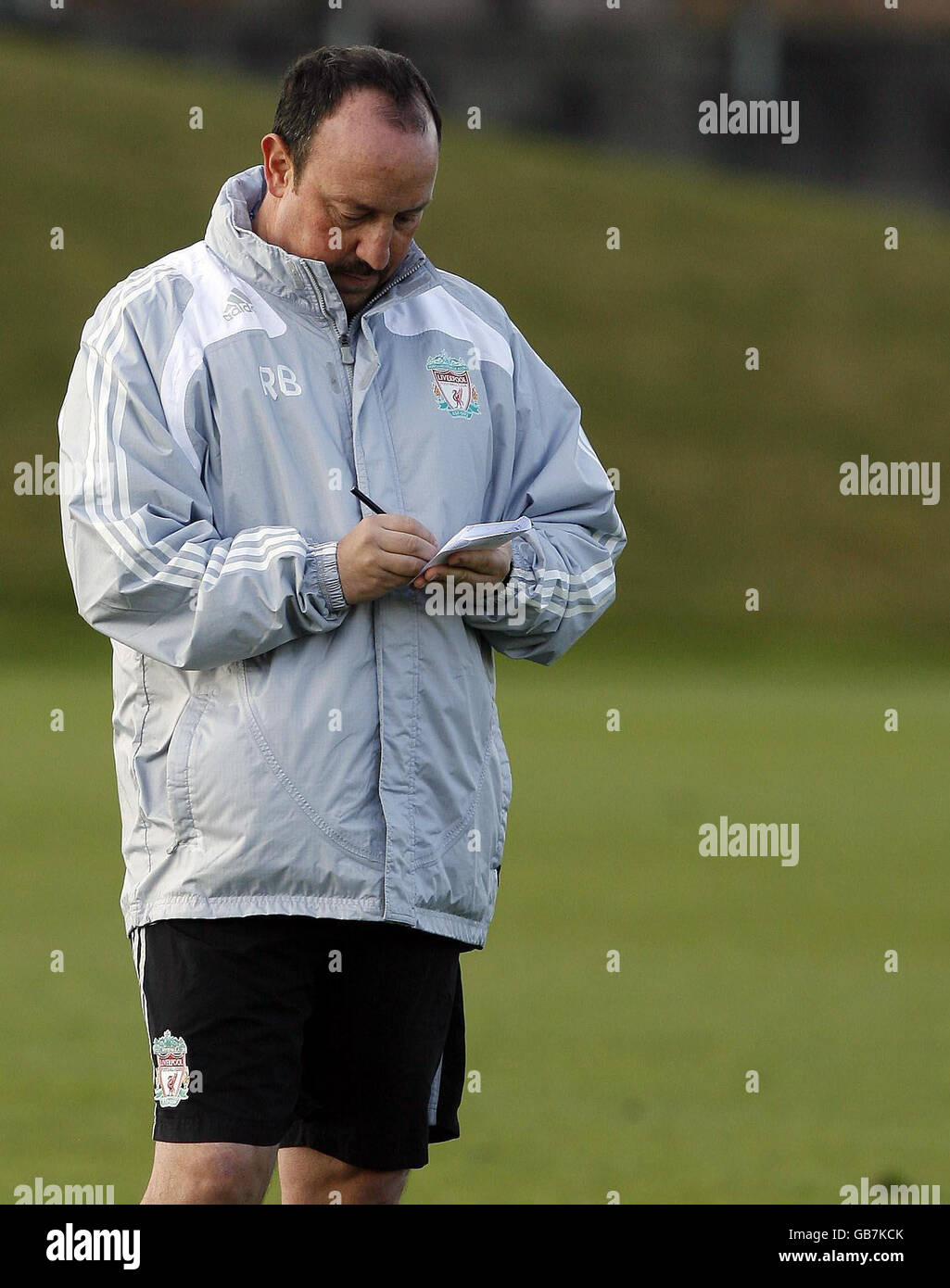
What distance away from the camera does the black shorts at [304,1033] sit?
3484mm

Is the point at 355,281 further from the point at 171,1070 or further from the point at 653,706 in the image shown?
the point at 653,706

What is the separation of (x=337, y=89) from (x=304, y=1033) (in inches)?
66.0

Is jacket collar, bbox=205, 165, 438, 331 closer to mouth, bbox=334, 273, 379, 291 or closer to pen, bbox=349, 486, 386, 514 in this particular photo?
mouth, bbox=334, 273, 379, 291

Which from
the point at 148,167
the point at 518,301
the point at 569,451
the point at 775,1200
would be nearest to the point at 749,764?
the point at 775,1200

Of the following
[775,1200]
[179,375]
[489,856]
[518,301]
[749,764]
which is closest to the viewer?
[179,375]

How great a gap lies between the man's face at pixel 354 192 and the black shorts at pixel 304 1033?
46.2 inches

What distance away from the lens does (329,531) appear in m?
3.67

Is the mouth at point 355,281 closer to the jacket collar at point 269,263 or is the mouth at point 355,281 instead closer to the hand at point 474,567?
the jacket collar at point 269,263

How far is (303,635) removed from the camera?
3590 millimetres

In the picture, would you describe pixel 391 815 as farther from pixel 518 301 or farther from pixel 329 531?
pixel 518 301

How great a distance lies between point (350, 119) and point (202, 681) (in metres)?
1.01

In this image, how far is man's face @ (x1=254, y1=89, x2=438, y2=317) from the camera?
11.8 feet

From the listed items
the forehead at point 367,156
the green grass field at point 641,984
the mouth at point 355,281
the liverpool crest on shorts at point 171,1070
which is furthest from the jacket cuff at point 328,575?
the green grass field at point 641,984

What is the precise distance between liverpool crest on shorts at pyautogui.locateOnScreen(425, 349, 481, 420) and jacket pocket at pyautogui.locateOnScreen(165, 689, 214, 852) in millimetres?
722
